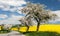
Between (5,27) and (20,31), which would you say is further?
(5,27)

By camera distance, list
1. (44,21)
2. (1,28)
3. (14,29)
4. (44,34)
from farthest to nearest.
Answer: (44,21)
(1,28)
(14,29)
(44,34)

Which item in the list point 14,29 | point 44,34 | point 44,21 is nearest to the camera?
point 44,34

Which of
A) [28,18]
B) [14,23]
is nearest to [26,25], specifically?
[28,18]

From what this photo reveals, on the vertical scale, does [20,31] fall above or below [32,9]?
below

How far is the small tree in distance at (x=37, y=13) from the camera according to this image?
840 inches

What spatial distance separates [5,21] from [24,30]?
8.35 ft

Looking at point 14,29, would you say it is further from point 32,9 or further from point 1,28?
point 32,9

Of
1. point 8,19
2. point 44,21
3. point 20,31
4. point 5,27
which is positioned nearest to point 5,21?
point 8,19

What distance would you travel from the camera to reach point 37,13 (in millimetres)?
22469

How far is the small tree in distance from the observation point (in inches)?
840

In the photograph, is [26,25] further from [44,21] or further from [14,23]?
[14,23]

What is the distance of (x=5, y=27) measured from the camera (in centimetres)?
2083

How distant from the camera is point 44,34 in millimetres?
17078

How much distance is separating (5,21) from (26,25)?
12.6 feet
